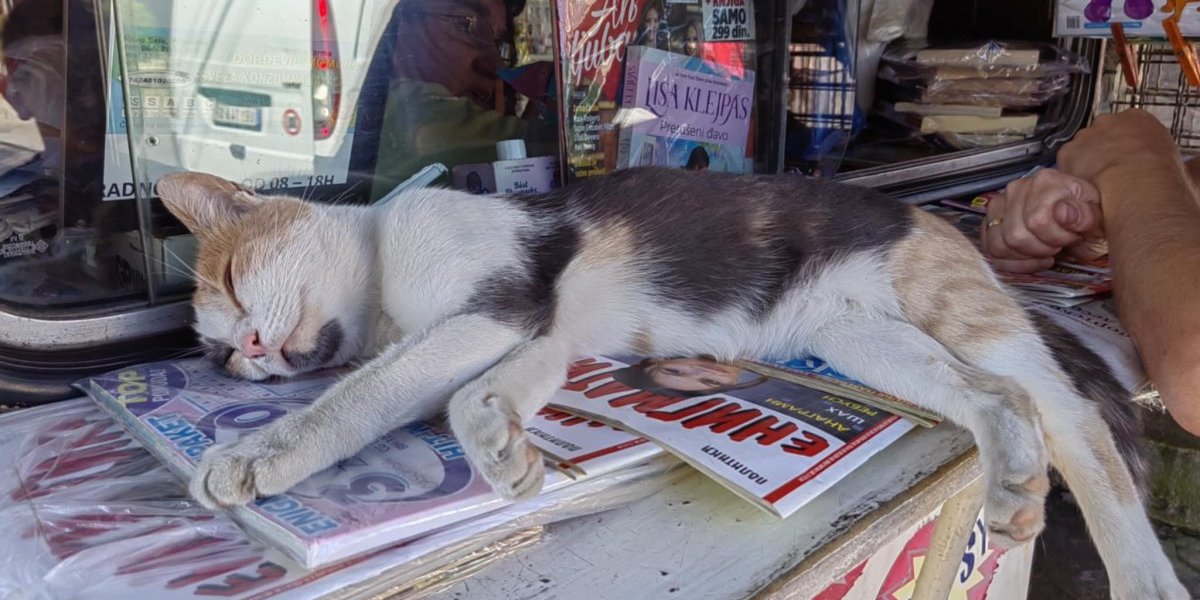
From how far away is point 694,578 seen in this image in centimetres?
81

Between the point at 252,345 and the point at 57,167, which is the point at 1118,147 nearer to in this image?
the point at 252,345

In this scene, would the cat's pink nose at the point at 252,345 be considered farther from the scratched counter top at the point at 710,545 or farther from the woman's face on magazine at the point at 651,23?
the woman's face on magazine at the point at 651,23

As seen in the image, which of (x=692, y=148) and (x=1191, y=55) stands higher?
(x=1191, y=55)

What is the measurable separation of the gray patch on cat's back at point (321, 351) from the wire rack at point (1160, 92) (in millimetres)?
2449

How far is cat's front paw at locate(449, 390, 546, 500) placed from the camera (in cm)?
86

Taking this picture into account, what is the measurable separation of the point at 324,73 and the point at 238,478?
2.62 ft

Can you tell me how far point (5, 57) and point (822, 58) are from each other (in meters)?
A: 1.77

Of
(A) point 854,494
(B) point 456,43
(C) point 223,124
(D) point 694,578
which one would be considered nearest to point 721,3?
(B) point 456,43

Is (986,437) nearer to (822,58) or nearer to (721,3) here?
(721,3)

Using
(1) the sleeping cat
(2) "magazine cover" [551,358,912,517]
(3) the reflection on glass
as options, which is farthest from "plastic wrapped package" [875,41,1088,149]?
(2) "magazine cover" [551,358,912,517]

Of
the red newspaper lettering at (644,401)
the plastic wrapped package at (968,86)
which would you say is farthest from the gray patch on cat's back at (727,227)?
the plastic wrapped package at (968,86)

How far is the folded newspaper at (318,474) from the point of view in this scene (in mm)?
786

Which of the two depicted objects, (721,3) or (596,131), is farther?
(721,3)

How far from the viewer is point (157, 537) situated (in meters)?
0.82
